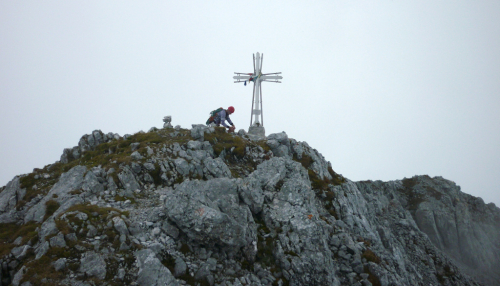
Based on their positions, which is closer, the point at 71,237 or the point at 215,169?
the point at 71,237

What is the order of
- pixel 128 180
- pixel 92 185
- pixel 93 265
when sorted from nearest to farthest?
1. pixel 93 265
2. pixel 92 185
3. pixel 128 180

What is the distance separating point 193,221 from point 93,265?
5.80 metres

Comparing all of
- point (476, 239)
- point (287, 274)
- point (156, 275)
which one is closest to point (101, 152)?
point (156, 275)

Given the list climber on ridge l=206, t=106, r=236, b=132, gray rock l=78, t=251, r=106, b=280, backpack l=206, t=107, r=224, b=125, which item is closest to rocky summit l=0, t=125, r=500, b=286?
gray rock l=78, t=251, r=106, b=280

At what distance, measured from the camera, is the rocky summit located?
49.6 feet

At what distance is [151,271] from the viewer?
14727 millimetres

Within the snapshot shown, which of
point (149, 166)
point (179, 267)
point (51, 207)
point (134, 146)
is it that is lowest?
point (179, 267)

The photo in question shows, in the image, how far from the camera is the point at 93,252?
14.9 metres

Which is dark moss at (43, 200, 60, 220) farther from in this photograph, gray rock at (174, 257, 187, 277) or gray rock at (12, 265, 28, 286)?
gray rock at (174, 257, 187, 277)

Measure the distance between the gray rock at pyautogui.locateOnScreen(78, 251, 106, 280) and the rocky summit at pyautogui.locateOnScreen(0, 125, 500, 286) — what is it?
2.1 inches

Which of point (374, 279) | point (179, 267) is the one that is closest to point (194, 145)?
point (179, 267)

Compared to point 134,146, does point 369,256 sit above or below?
below

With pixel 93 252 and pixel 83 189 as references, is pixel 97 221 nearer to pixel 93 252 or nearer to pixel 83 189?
pixel 93 252

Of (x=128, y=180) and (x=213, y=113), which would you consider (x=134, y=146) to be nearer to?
(x=128, y=180)
